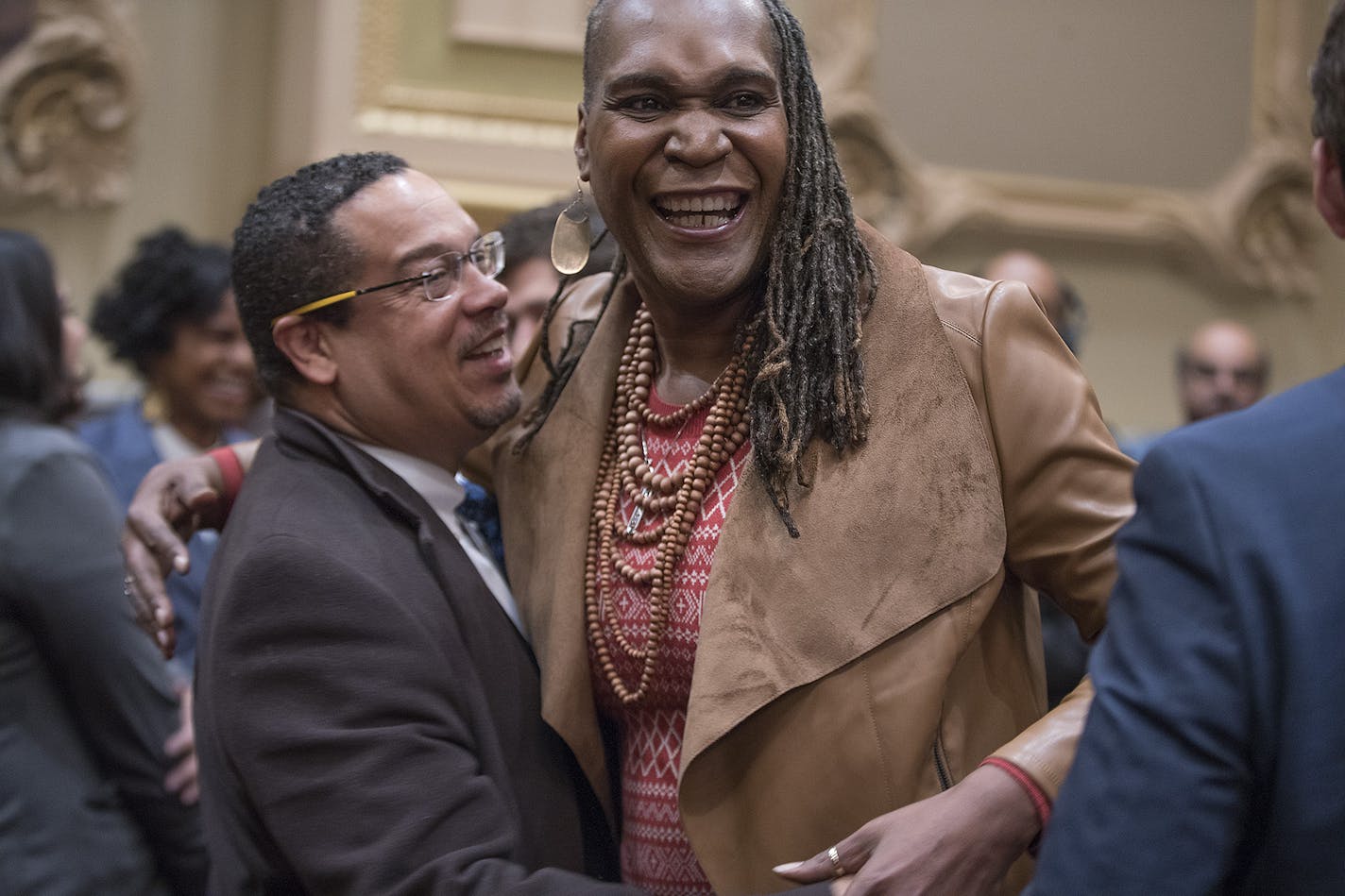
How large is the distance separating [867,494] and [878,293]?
251mm

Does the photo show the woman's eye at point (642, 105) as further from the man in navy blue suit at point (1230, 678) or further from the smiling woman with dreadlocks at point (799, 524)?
the man in navy blue suit at point (1230, 678)

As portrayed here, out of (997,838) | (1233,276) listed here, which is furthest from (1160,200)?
(997,838)

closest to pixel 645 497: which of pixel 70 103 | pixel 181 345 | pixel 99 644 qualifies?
pixel 99 644

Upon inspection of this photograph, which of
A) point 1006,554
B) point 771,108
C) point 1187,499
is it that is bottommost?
point 1006,554

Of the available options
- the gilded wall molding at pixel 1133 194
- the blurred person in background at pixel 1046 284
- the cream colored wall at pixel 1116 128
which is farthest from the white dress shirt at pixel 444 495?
the cream colored wall at pixel 1116 128

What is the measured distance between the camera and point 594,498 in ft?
6.57

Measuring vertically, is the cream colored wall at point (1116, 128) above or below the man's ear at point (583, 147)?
below

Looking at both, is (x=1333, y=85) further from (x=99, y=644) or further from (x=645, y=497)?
(x=99, y=644)

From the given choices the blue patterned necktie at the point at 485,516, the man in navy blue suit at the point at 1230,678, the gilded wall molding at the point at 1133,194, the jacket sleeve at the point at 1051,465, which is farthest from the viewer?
the gilded wall molding at the point at 1133,194

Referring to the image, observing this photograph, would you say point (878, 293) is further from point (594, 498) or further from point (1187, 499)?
point (1187, 499)

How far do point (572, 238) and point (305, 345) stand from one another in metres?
0.39

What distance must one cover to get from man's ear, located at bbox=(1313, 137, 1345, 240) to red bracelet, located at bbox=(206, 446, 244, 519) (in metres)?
1.55

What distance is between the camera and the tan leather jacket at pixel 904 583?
1682mm

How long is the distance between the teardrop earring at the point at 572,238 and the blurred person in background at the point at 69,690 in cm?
94
